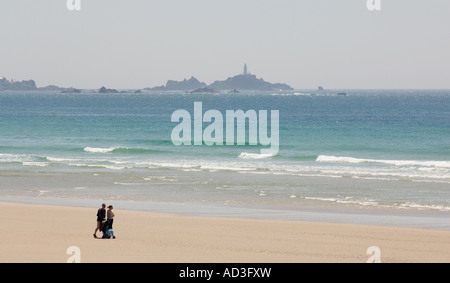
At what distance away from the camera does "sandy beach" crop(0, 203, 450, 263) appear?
15789 mm

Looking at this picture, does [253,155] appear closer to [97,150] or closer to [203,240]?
[97,150]

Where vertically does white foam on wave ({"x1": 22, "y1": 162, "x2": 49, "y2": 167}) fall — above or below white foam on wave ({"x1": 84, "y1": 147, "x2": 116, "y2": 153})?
above

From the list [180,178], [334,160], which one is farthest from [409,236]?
[334,160]

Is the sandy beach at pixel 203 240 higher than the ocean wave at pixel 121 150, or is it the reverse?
the sandy beach at pixel 203 240

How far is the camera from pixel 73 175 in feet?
110

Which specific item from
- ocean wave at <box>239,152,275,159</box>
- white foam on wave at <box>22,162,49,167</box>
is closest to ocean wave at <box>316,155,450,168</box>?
ocean wave at <box>239,152,275,159</box>

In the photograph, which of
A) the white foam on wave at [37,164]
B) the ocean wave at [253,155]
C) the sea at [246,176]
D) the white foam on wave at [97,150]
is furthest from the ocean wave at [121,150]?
the white foam on wave at [37,164]

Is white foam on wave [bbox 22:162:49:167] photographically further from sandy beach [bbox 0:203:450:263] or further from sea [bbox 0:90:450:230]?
sandy beach [bbox 0:203:450:263]

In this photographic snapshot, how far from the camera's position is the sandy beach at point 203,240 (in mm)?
15789

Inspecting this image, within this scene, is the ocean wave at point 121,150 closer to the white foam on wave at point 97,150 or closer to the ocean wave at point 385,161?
the white foam on wave at point 97,150

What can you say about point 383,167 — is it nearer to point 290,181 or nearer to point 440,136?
point 290,181

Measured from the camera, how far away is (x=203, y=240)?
58.7 ft

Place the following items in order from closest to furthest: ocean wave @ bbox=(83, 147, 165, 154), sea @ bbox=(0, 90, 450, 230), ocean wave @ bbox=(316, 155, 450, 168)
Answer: sea @ bbox=(0, 90, 450, 230) < ocean wave @ bbox=(316, 155, 450, 168) < ocean wave @ bbox=(83, 147, 165, 154)

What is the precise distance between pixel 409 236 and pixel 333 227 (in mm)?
2332
